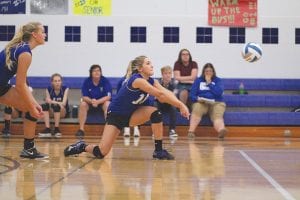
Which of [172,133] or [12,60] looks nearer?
[12,60]

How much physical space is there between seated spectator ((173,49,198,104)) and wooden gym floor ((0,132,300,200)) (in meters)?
3.28

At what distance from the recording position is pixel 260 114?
40.0 ft

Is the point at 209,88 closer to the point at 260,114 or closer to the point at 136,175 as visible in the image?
the point at 260,114

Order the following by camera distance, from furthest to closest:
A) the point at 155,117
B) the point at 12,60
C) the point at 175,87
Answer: the point at 175,87
the point at 155,117
the point at 12,60

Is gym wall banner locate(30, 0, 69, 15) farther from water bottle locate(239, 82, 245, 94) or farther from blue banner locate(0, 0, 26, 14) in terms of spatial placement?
water bottle locate(239, 82, 245, 94)

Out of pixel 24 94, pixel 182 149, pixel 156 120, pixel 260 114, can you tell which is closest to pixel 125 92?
pixel 156 120

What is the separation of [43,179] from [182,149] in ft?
11.5

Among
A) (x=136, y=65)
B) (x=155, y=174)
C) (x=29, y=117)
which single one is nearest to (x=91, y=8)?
(x=136, y=65)

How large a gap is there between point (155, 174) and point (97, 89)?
5.77 metres

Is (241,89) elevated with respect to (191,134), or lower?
elevated

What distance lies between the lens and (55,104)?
11.6 meters

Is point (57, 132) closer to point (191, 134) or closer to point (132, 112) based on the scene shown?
point (191, 134)

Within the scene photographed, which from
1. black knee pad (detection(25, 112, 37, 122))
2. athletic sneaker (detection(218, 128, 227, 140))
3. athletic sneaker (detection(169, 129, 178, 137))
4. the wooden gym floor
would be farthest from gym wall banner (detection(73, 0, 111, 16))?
black knee pad (detection(25, 112, 37, 122))

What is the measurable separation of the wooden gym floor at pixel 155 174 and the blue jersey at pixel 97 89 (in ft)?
8.75
